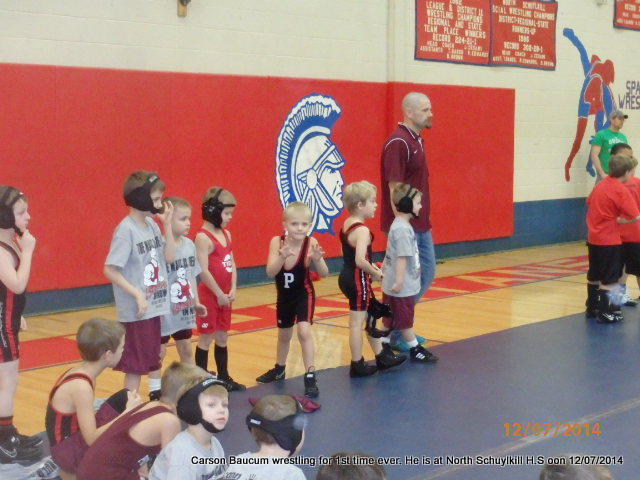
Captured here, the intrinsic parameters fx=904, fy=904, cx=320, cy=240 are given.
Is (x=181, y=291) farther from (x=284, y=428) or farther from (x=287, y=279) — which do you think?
(x=284, y=428)

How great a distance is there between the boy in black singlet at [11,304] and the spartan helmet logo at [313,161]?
5515 mm

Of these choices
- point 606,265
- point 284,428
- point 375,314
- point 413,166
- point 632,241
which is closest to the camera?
point 284,428

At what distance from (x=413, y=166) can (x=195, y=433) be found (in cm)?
379

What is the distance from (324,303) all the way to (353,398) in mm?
3385

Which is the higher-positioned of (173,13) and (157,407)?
(173,13)

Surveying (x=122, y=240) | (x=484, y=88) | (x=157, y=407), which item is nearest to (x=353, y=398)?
(x=122, y=240)

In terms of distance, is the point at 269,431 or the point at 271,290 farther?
the point at 271,290

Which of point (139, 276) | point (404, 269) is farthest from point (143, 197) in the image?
point (404, 269)

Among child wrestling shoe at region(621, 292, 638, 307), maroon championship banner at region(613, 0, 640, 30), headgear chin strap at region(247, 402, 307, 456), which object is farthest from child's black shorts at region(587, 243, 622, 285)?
maroon championship banner at region(613, 0, 640, 30)

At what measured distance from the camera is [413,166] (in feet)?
22.1

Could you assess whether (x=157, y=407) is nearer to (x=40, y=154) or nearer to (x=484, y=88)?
(x=40, y=154)

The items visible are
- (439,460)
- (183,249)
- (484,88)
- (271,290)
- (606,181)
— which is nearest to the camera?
(439,460)

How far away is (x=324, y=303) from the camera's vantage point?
8.93 metres
